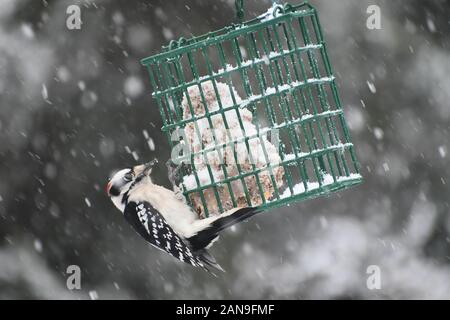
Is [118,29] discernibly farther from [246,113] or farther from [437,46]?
[246,113]

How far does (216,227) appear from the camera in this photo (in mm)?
5887

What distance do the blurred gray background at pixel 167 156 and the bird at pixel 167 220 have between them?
3387mm

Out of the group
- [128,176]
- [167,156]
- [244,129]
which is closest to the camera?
[244,129]

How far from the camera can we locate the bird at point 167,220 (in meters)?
6.01

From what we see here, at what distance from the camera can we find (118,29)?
1023cm

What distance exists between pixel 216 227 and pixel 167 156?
4.39 meters

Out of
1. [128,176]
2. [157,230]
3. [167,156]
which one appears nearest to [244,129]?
[157,230]

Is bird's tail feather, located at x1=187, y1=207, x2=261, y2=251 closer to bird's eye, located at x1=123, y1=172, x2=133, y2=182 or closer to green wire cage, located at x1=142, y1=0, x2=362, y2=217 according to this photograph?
green wire cage, located at x1=142, y1=0, x2=362, y2=217
